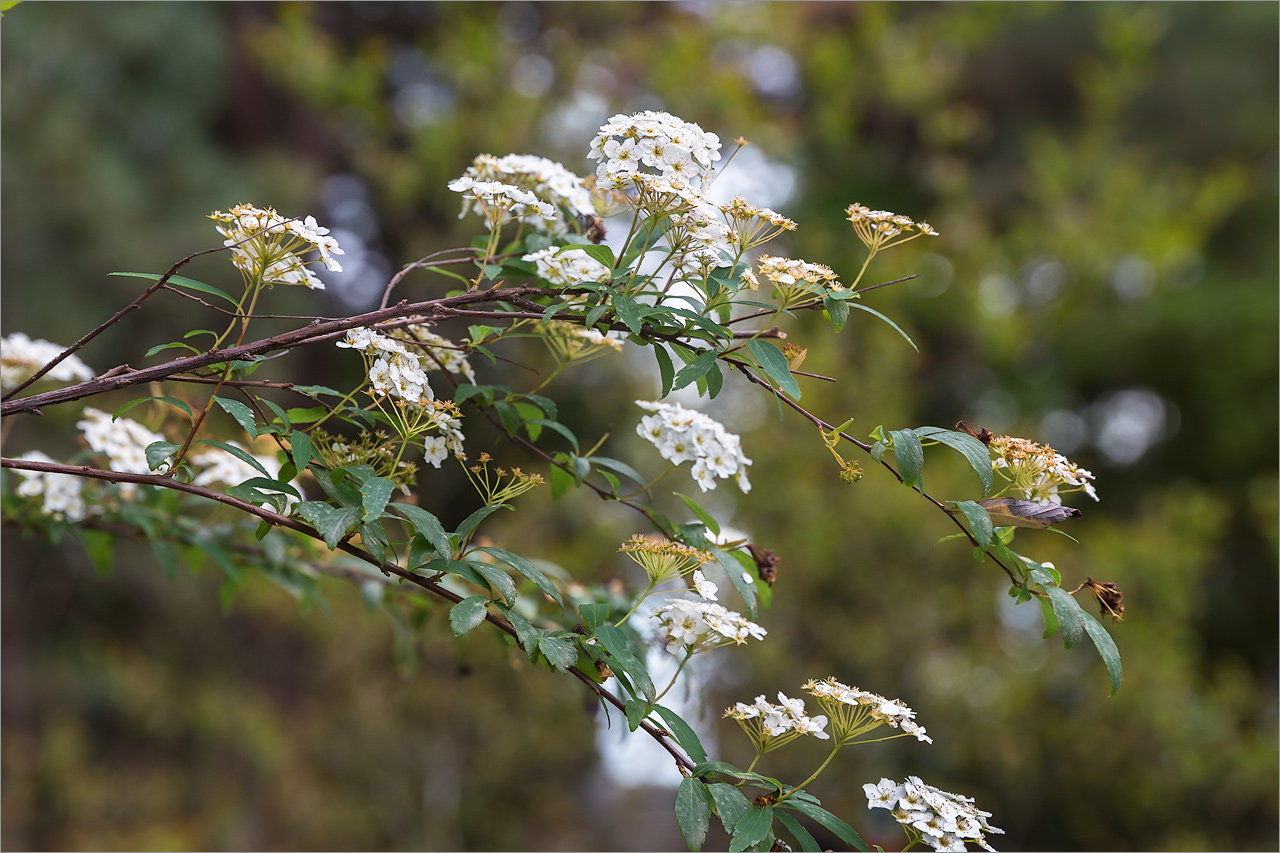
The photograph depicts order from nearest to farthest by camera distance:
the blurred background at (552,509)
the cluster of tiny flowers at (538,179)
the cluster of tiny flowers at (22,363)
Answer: the cluster of tiny flowers at (538,179) < the cluster of tiny flowers at (22,363) < the blurred background at (552,509)

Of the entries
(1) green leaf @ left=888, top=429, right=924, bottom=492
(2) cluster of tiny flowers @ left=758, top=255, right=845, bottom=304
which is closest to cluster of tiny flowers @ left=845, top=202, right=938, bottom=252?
(2) cluster of tiny flowers @ left=758, top=255, right=845, bottom=304

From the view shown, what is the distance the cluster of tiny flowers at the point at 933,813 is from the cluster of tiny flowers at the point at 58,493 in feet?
3.36

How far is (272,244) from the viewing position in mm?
708

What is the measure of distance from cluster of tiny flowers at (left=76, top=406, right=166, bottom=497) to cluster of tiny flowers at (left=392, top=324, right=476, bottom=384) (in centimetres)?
46

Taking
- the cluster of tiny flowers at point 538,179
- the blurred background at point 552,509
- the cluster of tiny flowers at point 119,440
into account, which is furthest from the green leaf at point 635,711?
the blurred background at point 552,509

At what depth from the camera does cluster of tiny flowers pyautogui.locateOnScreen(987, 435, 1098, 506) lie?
0.73 metres

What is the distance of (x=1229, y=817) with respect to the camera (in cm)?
391

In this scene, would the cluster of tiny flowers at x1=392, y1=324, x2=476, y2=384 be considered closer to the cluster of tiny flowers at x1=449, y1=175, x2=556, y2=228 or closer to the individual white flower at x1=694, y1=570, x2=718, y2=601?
the cluster of tiny flowers at x1=449, y1=175, x2=556, y2=228

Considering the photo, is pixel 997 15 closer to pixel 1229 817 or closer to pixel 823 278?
pixel 1229 817

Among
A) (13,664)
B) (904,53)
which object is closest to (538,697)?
(13,664)

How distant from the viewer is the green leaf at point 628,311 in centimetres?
70

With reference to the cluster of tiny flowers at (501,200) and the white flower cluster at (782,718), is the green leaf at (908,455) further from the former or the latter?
the cluster of tiny flowers at (501,200)

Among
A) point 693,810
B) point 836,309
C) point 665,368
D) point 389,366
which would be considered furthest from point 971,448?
point 389,366

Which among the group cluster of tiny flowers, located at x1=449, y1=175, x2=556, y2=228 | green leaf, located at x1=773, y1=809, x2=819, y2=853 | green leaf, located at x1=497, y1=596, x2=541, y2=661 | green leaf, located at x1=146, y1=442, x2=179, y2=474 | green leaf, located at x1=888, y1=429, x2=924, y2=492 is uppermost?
cluster of tiny flowers, located at x1=449, y1=175, x2=556, y2=228
